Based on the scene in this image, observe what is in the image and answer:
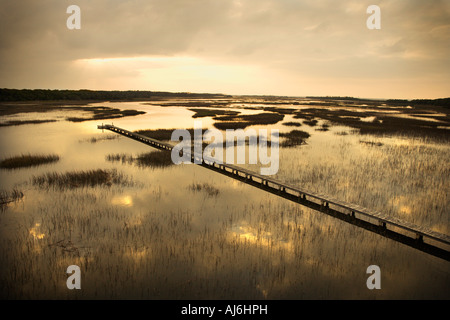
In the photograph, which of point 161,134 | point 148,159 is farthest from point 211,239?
point 161,134

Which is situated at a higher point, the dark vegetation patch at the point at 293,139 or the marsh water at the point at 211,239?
the dark vegetation patch at the point at 293,139

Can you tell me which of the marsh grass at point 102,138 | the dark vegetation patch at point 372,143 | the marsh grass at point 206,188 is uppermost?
the marsh grass at point 102,138

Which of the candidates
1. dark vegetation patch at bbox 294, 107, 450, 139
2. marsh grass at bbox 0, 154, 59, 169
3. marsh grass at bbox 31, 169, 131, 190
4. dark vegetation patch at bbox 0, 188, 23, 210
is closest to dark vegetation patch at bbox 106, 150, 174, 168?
marsh grass at bbox 31, 169, 131, 190

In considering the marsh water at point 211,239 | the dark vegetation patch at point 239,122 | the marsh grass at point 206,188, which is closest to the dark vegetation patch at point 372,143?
the marsh water at point 211,239

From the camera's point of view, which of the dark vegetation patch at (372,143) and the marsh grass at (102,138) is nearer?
the dark vegetation patch at (372,143)

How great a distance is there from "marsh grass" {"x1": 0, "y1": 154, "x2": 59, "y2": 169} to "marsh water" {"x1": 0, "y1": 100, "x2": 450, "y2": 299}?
1408mm

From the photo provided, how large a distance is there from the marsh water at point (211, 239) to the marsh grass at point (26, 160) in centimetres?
141

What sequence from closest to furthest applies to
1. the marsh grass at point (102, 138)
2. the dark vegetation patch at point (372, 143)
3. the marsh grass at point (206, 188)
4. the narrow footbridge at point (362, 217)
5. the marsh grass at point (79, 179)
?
1. the narrow footbridge at point (362, 217)
2. the marsh grass at point (206, 188)
3. the marsh grass at point (79, 179)
4. the dark vegetation patch at point (372, 143)
5. the marsh grass at point (102, 138)

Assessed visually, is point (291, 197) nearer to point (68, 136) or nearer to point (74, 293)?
point (74, 293)

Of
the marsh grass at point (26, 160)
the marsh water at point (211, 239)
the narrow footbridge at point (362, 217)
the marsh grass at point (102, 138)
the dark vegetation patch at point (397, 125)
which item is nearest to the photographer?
the marsh water at point (211, 239)

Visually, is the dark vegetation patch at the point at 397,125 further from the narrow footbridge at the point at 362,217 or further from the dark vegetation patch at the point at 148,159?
the dark vegetation patch at the point at 148,159

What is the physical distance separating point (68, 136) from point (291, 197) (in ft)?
76.5

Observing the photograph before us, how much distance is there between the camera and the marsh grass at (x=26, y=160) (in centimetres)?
1503

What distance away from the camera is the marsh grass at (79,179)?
478 inches
